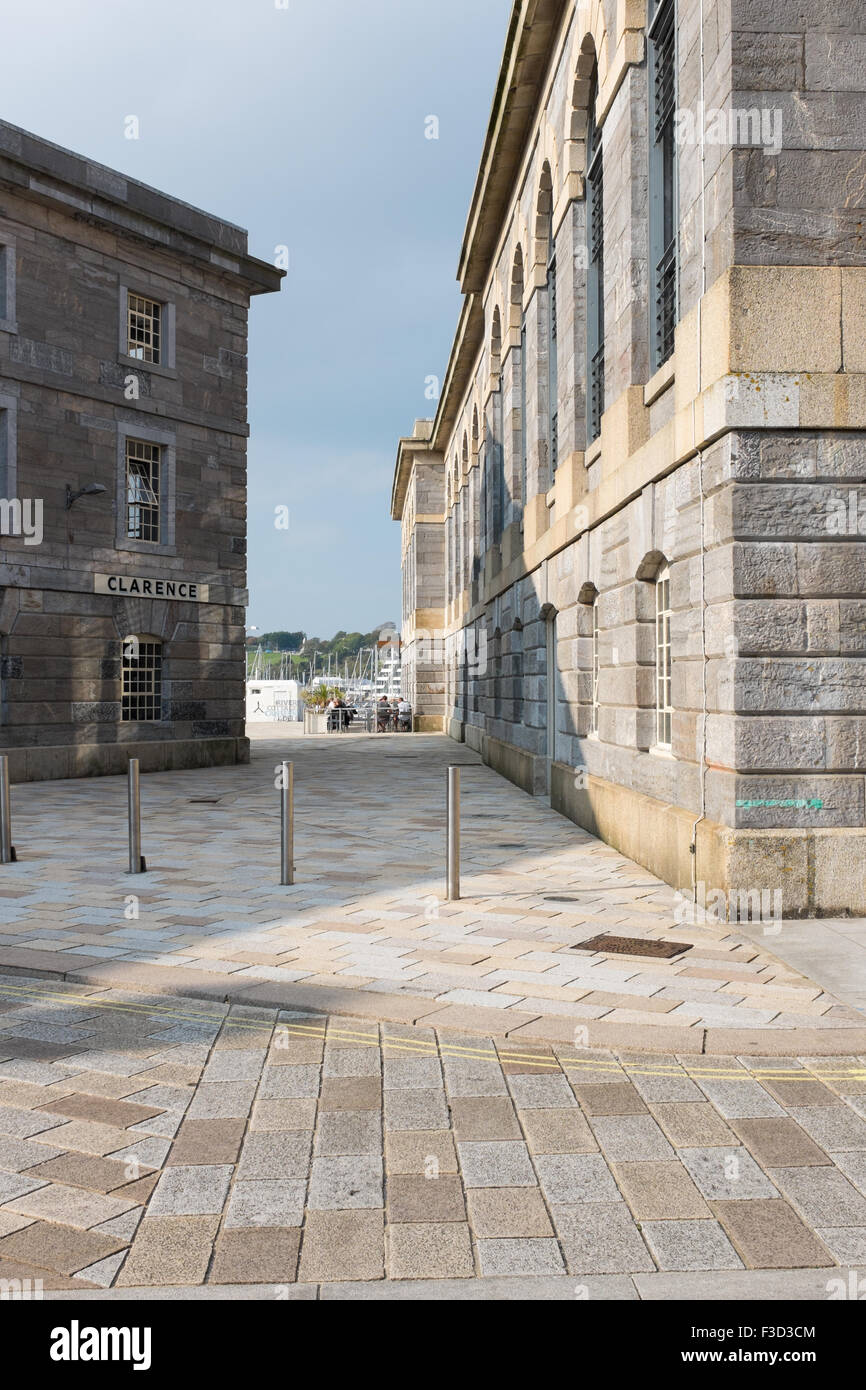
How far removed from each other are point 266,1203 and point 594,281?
13106 mm

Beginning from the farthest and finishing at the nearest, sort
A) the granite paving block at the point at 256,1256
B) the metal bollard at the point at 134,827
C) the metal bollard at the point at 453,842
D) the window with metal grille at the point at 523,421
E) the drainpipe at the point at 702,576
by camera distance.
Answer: the window with metal grille at the point at 523,421 → the metal bollard at the point at 134,827 → the metal bollard at the point at 453,842 → the drainpipe at the point at 702,576 → the granite paving block at the point at 256,1256

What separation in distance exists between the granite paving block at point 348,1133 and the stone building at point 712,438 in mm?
4201

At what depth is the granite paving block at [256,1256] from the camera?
3.18 meters

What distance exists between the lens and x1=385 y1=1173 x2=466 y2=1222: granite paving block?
11.7ft

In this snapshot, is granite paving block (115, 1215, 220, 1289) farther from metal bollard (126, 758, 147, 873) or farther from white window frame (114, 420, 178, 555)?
white window frame (114, 420, 178, 555)

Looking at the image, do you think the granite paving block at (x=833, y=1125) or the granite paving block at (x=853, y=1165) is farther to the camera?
the granite paving block at (x=833, y=1125)

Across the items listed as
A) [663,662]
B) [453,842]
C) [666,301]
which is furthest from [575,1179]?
[666,301]

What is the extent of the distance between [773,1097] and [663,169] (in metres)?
9.49

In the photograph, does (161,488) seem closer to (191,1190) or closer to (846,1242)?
(191,1190)

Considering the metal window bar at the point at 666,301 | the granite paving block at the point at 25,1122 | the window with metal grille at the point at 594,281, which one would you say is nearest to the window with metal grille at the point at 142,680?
the window with metal grille at the point at 594,281

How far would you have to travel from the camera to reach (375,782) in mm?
20812

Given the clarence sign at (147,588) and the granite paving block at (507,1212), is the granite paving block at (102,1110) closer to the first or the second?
the granite paving block at (507,1212)
